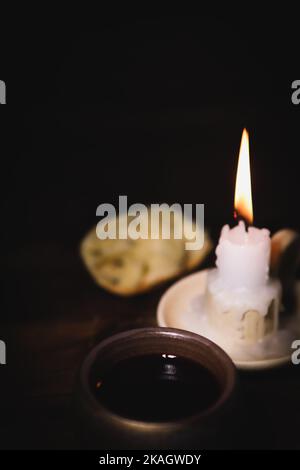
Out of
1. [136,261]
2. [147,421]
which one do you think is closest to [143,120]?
[136,261]

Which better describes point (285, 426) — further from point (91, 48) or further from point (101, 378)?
point (91, 48)

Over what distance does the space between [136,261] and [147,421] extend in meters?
0.54

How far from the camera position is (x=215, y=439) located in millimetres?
554

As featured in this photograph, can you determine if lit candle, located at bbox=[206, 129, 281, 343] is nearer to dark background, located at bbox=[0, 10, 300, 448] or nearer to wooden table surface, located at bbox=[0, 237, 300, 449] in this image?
wooden table surface, located at bbox=[0, 237, 300, 449]

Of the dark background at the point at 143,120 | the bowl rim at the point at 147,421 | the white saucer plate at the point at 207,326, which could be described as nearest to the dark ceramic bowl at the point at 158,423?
the bowl rim at the point at 147,421

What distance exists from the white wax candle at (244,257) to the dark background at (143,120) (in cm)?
41

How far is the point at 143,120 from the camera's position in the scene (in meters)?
1.85

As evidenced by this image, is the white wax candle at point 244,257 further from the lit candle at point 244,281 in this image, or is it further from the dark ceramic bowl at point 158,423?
the dark ceramic bowl at point 158,423

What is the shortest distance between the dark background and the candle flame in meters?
0.43

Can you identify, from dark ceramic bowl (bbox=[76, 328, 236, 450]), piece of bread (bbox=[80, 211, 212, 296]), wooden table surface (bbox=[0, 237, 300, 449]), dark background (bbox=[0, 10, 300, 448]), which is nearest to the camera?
dark ceramic bowl (bbox=[76, 328, 236, 450])

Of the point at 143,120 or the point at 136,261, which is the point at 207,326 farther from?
the point at 143,120

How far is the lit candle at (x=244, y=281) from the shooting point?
0.89 metres

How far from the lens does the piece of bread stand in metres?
1.09

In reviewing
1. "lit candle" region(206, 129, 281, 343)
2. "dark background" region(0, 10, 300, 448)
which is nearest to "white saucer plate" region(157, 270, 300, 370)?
"lit candle" region(206, 129, 281, 343)
